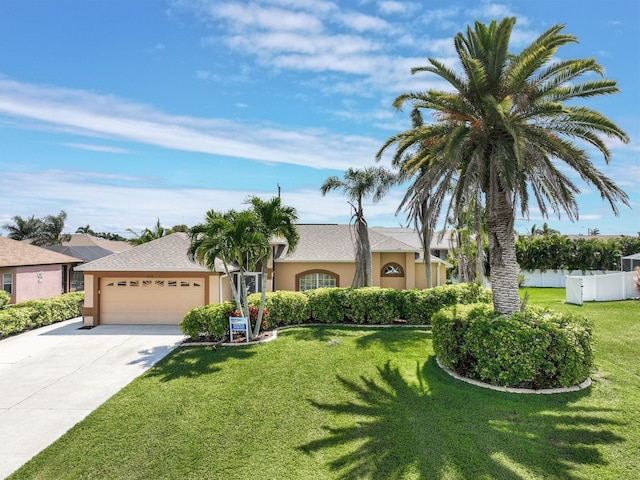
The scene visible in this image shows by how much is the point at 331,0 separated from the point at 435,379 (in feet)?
37.4

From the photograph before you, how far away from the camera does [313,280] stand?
71.5 ft

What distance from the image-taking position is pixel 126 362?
10.9 m

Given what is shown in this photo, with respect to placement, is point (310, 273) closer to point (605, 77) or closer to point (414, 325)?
point (414, 325)

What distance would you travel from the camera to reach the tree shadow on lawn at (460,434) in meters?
5.31

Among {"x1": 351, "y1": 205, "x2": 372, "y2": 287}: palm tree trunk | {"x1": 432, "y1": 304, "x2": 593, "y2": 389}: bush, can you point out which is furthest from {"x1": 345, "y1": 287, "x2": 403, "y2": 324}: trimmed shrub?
{"x1": 432, "y1": 304, "x2": 593, "y2": 389}: bush

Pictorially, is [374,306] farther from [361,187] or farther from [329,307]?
[361,187]

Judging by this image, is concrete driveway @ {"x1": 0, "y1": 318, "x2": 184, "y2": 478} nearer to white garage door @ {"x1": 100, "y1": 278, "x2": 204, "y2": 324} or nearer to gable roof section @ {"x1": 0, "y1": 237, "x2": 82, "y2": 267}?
white garage door @ {"x1": 100, "y1": 278, "x2": 204, "y2": 324}

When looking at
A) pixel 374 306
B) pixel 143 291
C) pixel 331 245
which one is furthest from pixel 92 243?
pixel 374 306

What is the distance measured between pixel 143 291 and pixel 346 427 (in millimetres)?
13318

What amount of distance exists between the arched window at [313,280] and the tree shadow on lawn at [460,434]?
13421mm

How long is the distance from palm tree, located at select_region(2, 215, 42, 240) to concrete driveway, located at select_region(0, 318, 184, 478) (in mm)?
32684

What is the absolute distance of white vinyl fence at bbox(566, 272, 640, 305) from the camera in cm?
2019

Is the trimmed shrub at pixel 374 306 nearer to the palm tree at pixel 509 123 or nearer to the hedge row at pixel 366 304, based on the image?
the hedge row at pixel 366 304

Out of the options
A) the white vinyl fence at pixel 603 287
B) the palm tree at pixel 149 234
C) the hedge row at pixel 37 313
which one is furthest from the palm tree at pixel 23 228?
the white vinyl fence at pixel 603 287
